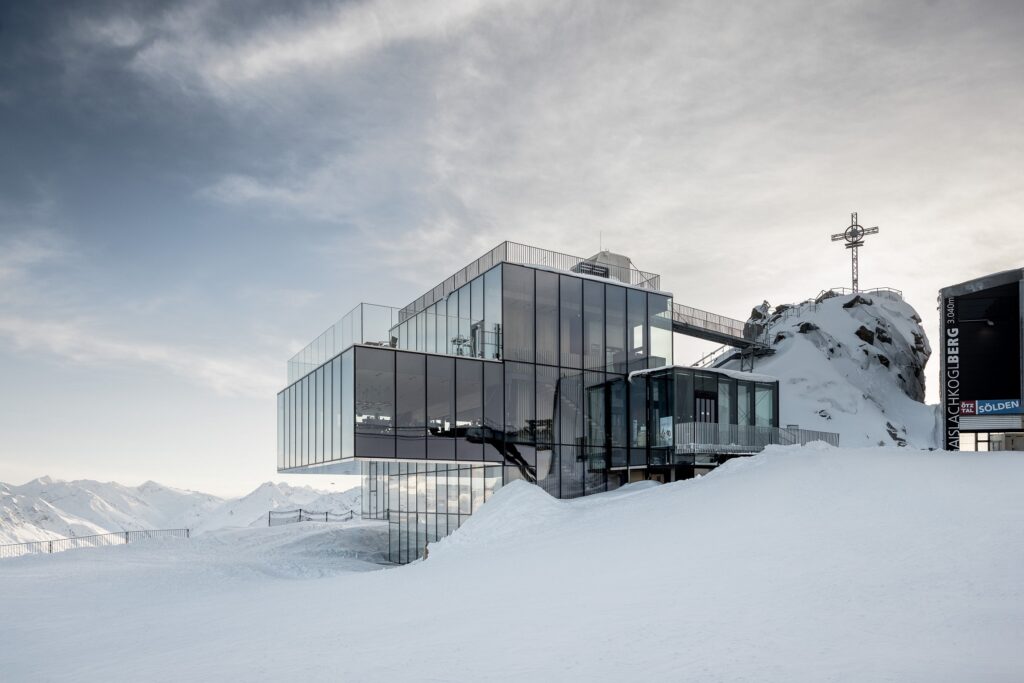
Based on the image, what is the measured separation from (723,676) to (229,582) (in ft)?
70.1

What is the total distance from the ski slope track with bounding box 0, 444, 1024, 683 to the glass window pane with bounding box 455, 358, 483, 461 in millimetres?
5946

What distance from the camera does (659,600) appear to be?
1305 cm

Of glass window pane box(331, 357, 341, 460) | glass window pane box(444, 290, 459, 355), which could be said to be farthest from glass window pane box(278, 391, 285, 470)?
glass window pane box(444, 290, 459, 355)

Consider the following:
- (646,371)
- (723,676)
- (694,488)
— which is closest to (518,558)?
(694,488)

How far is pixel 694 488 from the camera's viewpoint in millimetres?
22906

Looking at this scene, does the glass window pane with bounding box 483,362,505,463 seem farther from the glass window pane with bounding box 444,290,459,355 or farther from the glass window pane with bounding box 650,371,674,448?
the glass window pane with bounding box 650,371,674,448

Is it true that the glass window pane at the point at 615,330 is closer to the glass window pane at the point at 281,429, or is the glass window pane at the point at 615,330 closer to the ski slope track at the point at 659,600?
the ski slope track at the point at 659,600

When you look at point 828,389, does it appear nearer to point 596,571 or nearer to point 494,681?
point 596,571

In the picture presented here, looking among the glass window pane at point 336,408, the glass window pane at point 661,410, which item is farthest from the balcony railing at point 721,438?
the glass window pane at point 336,408

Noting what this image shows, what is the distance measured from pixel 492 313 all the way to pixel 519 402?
4.22 meters

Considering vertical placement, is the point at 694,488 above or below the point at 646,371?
below

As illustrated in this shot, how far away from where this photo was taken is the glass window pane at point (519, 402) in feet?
105

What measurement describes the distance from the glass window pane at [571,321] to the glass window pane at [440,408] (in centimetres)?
602

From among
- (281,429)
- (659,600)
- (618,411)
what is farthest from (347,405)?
(659,600)
